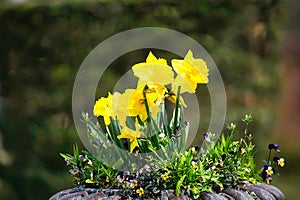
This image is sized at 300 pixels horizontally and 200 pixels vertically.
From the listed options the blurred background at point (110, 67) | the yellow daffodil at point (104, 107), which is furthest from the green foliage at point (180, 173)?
the blurred background at point (110, 67)

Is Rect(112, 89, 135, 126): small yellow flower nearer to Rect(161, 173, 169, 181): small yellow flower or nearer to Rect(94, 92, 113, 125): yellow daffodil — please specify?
Rect(94, 92, 113, 125): yellow daffodil

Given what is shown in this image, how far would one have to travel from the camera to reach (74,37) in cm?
455

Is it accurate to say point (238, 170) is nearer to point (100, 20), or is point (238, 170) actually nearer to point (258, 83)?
point (258, 83)

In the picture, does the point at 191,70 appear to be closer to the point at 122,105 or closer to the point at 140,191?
the point at 122,105

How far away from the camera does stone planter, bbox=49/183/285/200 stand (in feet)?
7.07

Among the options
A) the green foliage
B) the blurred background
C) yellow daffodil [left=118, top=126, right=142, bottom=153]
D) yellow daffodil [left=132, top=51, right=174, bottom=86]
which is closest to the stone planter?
the green foliage

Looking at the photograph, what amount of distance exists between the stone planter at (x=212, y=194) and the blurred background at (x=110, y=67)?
70.5 inches

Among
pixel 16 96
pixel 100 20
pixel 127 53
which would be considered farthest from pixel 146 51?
pixel 16 96

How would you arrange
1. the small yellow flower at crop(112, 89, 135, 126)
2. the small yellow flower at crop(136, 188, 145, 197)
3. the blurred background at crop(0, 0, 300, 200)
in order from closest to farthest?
the small yellow flower at crop(136, 188, 145, 197) → the small yellow flower at crop(112, 89, 135, 126) → the blurred background at crop(0, 0, 300, 200)

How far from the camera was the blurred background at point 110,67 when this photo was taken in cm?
419

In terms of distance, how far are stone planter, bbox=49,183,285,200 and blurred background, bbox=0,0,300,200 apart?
1792 mm

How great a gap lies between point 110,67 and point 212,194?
2.40 m

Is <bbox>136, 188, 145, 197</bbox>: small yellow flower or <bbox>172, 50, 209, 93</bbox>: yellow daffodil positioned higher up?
<bbox>172, 50, 209, 93</bbox>: yellow daffodil

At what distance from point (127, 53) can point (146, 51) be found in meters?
0.15
